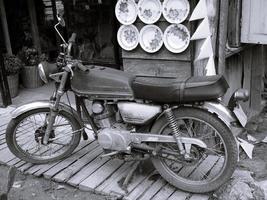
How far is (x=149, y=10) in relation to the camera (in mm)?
3736

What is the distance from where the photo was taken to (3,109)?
5.37 m

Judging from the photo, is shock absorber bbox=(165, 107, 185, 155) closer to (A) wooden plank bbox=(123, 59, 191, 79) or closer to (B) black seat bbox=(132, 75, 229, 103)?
(B) black seat bbox=(132, 75, 229, 103)

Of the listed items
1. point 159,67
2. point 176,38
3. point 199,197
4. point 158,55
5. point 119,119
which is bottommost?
point 199,197

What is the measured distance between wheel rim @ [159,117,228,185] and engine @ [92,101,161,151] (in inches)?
8.6

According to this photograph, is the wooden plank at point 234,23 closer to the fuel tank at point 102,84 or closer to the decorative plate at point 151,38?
the decorative plate at point 151,38

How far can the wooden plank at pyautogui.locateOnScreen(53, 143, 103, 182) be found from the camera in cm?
345

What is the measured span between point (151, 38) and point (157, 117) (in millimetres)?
1206

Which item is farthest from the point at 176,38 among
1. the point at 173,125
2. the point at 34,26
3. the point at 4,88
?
the point at 34,26

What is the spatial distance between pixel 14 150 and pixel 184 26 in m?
2.27

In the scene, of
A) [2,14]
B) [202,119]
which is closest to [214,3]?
[202,119]

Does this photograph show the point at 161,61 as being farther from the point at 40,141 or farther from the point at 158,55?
the point at 40,141

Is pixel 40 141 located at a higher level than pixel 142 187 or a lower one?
higher

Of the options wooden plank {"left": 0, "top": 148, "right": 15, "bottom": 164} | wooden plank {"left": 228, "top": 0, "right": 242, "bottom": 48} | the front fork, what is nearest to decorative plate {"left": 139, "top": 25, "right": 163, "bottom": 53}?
wooden plank {"left": 228, "top": 0, "right": 242, "bottom": 48}

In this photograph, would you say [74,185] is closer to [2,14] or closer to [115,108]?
[115,108]
